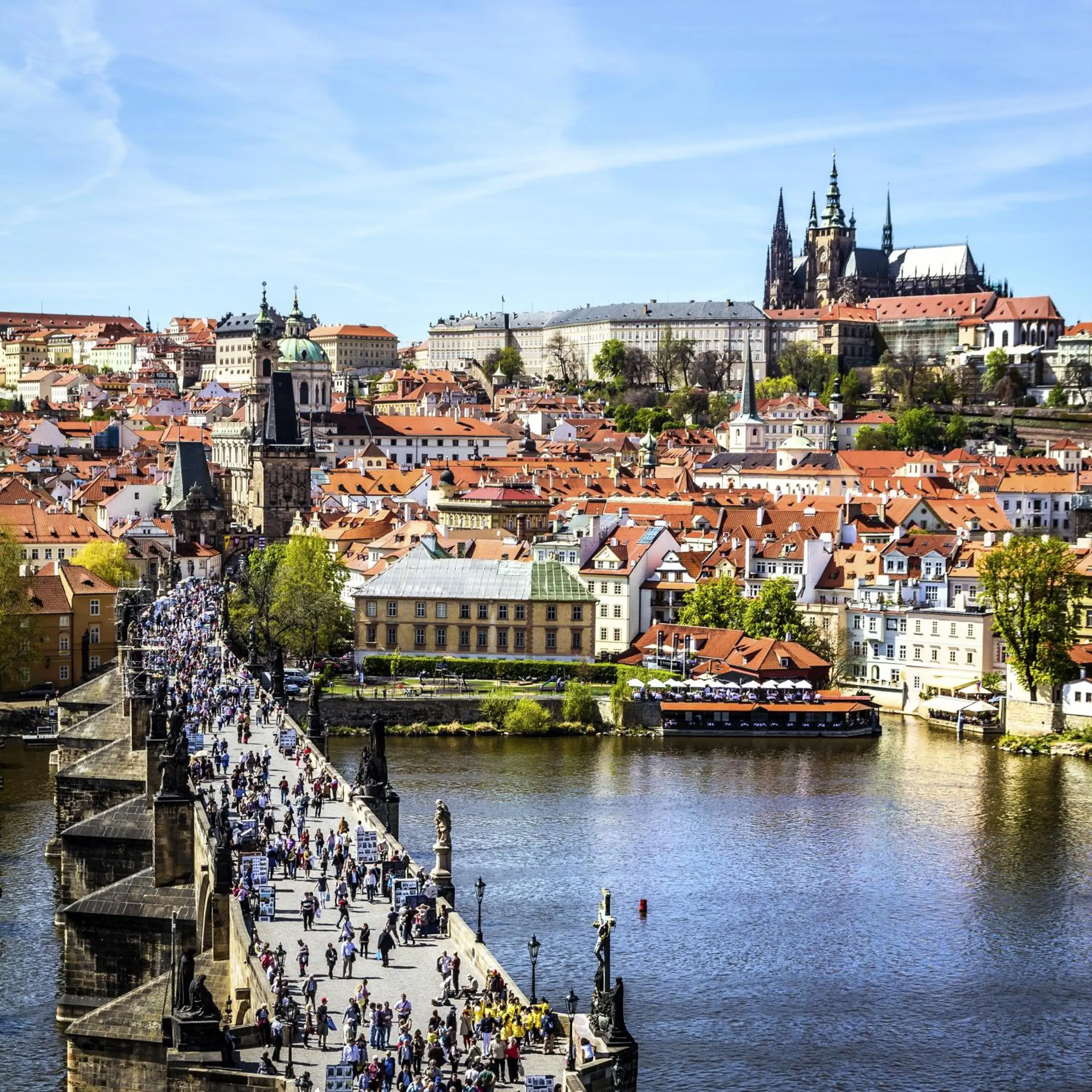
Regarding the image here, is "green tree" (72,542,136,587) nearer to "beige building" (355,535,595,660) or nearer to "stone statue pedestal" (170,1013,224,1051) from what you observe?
"beige building" (355,535,595,660)

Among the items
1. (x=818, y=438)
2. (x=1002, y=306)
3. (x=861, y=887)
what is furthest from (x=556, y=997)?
(x=1002, y=306)

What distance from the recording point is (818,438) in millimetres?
144250

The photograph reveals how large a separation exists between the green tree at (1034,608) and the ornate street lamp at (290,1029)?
4245cm

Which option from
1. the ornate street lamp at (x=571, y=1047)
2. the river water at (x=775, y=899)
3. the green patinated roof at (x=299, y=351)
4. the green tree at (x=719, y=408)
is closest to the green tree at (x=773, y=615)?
the river water at (x=775, y=899)

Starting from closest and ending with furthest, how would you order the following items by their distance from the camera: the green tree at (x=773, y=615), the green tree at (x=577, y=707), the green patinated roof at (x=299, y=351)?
the green tree at (x=577, y=707) < the green tree at (x=773, y=615) < the green patinated roof at (x=299, y=351)

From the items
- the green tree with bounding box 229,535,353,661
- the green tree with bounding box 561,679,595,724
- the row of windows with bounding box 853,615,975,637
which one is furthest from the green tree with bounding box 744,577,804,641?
the green tree with bounding box 229,535,353,661

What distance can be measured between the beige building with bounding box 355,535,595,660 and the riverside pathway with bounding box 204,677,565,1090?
36918 millimetres

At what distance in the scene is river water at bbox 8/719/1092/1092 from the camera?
1204 inches

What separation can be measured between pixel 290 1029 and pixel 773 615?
48238 mm

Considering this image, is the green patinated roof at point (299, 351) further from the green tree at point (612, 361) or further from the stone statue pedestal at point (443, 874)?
the stone statue pedestal at point (443, 874)

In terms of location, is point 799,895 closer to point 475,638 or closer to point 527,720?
point 527,720

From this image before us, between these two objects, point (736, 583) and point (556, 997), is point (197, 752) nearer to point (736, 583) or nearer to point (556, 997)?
point (556, 997)

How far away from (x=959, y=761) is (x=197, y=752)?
25.0 metres

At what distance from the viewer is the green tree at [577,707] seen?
2447 inches
